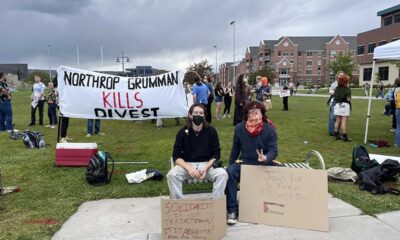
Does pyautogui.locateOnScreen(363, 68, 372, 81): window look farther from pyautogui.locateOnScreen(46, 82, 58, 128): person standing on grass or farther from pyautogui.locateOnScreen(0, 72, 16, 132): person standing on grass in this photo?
pyautogui.locateOnScreen(0, 72, 16, 132): person standing on grass

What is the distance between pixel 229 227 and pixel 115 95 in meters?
4.02

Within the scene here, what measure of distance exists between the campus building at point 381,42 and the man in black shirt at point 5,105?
52.4 meters

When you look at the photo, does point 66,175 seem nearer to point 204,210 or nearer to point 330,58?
point 204,210

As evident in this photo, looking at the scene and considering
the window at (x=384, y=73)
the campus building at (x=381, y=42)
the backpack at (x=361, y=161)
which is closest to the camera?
the backpack at (x=361, y=161)

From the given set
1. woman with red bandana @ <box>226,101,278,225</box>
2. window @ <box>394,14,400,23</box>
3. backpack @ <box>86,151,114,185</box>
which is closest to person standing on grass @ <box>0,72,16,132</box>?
backpack @ <box>86,151,114,185</box>

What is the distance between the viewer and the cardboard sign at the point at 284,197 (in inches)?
170

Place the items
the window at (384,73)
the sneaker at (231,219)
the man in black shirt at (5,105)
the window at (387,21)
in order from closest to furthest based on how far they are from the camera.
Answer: the sneaker at (231,219) < the man in black shirt at (5,105) < the window at (384,73) < the window at (387,21)

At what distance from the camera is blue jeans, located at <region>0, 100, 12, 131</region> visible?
12017mm

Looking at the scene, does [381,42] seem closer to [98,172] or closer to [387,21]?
[387,21]

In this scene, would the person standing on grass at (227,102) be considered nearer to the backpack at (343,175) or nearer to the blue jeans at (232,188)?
the backpack at (343,175)

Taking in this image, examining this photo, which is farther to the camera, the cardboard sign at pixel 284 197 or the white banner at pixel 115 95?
the white banner at pixel 115 95

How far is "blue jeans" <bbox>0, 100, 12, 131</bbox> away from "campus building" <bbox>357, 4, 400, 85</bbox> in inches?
2059

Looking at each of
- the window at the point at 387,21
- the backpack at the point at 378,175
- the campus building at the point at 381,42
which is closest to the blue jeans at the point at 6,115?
the backpack at the point at 378,175

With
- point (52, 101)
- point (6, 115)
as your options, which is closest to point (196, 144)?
point (6, 115)
